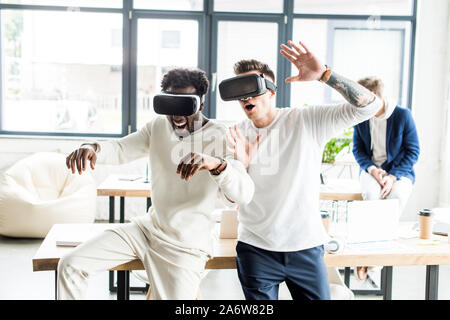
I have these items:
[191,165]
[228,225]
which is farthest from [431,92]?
[191,165]

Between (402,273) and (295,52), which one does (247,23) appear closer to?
(402,273)

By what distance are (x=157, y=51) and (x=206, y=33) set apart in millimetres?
573

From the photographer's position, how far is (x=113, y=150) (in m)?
2.02

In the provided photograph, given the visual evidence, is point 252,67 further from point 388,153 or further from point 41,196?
point 41,196

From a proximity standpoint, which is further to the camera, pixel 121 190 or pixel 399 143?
pixel 121 190

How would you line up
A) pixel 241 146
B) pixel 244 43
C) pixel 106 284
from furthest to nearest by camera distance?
1. pixel 244 43
2. pixel 106 284
3. pixel 241 146

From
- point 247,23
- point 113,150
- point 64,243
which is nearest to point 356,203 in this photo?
point 113,150

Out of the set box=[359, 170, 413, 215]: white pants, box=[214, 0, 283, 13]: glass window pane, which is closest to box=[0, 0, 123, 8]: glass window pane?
box=[214, 0, 283, 13]: glass window pane

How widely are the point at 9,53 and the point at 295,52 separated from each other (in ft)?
14.3

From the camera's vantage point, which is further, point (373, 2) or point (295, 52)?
point (373, 2)

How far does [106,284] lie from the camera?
3285mm

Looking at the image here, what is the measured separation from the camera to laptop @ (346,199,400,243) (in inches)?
82.5

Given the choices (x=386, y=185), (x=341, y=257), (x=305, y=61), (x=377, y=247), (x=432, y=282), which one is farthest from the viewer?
(x=386, y=185)
